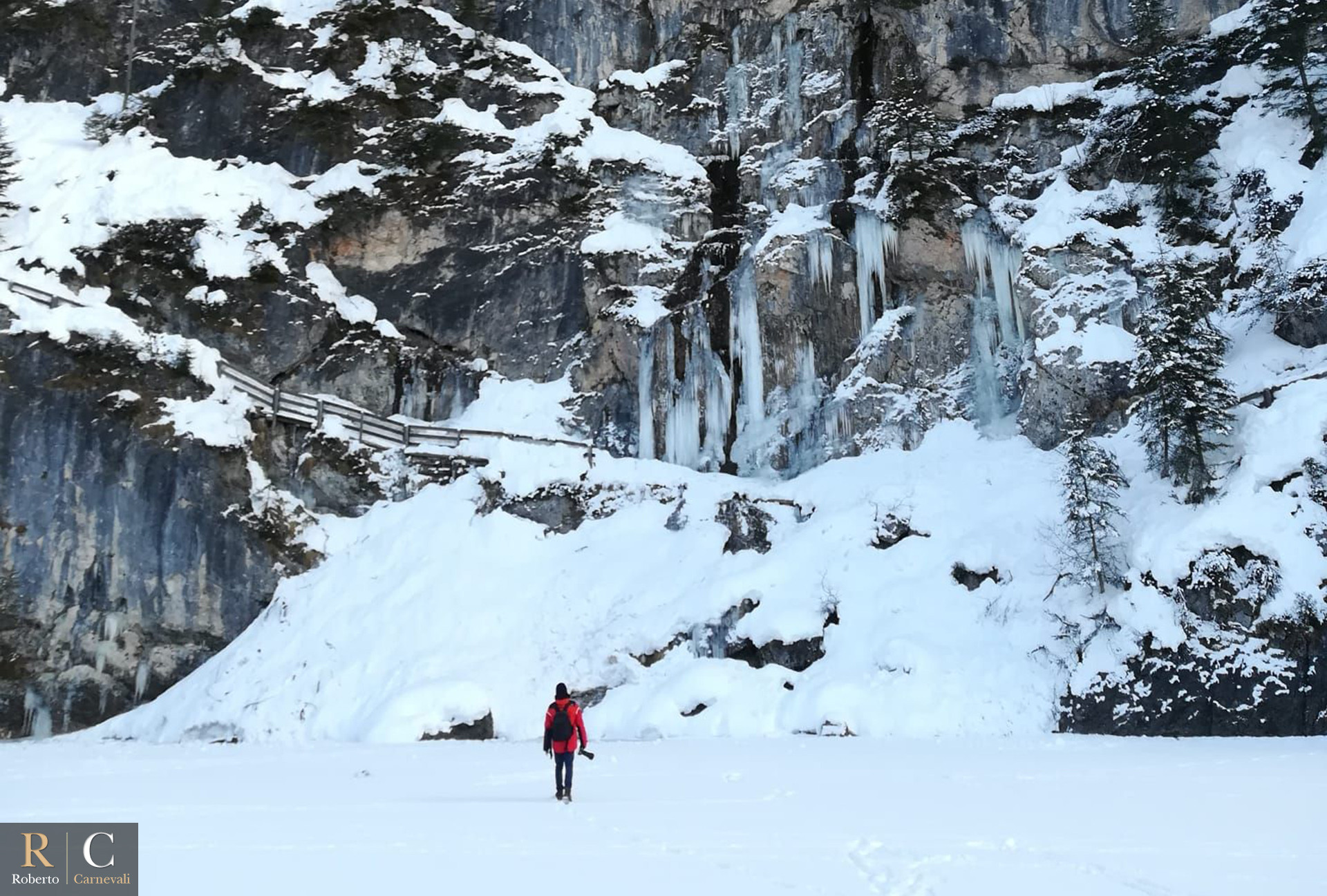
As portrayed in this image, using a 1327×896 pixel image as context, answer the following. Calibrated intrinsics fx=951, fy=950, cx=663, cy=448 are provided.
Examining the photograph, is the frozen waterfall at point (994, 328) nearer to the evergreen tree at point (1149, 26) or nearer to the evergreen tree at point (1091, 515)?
the evergreen tree at point (1091, 515)

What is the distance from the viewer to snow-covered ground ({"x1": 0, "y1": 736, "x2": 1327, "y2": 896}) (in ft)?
22.3

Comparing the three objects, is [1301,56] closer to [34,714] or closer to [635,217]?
[635,217]

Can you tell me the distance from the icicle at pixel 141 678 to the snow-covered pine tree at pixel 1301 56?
1406 inches

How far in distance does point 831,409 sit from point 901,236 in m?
6.59

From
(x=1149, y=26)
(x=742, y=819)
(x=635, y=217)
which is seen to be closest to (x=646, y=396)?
(x=635, y=217)

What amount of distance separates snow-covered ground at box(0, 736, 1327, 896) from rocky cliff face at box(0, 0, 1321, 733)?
13265 millimetres

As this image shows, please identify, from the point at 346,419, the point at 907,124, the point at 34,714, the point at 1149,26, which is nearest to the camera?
the point at 34,714

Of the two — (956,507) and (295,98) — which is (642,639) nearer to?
(956,507)

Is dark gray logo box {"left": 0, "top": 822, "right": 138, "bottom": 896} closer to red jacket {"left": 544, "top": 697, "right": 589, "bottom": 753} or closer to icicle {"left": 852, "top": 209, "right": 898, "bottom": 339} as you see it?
red jacket {"left": 544, "top": 697, "right": 589, "bottom": 753}

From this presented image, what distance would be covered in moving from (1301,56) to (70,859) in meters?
35.9

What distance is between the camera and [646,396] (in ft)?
105

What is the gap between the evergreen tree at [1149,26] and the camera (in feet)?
106

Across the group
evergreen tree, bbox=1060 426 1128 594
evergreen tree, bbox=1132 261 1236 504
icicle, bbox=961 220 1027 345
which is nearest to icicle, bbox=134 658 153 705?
evergreen tree, bbox=1060 426 1128 594

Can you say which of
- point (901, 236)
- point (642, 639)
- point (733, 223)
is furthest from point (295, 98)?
point (642, 639)
